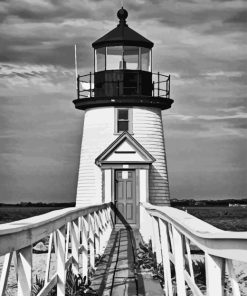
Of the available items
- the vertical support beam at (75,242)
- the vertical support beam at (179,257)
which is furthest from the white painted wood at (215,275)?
the vertical support beam at (75,242)

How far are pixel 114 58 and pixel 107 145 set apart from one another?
10.4 feet

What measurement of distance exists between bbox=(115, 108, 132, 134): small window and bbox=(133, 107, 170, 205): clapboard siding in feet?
0.58

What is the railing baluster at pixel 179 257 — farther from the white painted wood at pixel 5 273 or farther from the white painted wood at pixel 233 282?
the white painted wood at pixel 233 282

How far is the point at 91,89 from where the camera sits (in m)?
23.7

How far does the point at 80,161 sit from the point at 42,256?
433cm

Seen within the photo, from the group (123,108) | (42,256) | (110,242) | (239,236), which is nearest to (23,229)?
(239,236)

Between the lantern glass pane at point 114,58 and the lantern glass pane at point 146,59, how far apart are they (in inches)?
31.6

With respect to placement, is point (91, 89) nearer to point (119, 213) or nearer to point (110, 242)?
point (119, 213)

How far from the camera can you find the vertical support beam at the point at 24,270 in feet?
13.6

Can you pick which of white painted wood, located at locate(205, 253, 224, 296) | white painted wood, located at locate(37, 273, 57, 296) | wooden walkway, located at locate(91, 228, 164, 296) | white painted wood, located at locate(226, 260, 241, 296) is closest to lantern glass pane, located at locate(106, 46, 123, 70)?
wooden walkway, located at locate(91, 228, 164, 296)

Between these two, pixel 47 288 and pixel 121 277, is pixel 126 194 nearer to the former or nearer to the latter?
pixel 121 277

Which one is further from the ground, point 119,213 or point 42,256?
point 119,213

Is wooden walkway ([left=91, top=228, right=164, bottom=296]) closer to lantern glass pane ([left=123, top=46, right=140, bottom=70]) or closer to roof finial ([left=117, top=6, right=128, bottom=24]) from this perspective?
lantern glass pane ([left=123, top=46, right=140, bottom=70])

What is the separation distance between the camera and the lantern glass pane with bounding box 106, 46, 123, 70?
23.5 metres
